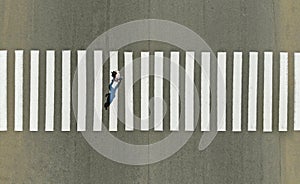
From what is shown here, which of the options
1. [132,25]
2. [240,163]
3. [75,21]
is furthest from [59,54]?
[240,163]

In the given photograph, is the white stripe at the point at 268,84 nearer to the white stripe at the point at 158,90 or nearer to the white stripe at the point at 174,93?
the white stripe at the point at 174,93

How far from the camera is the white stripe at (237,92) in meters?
9.18

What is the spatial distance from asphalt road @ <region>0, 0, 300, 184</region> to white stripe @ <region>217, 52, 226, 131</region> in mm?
199

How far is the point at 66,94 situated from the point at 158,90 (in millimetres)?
1530

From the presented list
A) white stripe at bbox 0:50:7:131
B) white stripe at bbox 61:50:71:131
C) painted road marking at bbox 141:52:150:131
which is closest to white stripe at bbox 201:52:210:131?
painted road marking at bbox 141:52:150:131

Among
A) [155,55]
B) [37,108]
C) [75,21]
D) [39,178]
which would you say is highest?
[75,21]

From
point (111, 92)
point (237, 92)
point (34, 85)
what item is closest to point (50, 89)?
point (34, 85)

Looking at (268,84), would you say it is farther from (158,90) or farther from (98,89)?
(98,89)

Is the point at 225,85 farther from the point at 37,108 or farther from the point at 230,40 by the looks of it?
the point at 37,108

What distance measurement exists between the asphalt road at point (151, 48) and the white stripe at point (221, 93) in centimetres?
20

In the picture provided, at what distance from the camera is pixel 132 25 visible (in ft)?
29.9

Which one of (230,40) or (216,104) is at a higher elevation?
(230,40)

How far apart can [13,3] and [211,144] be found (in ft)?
13.1

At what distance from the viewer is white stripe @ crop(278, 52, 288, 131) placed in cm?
916
